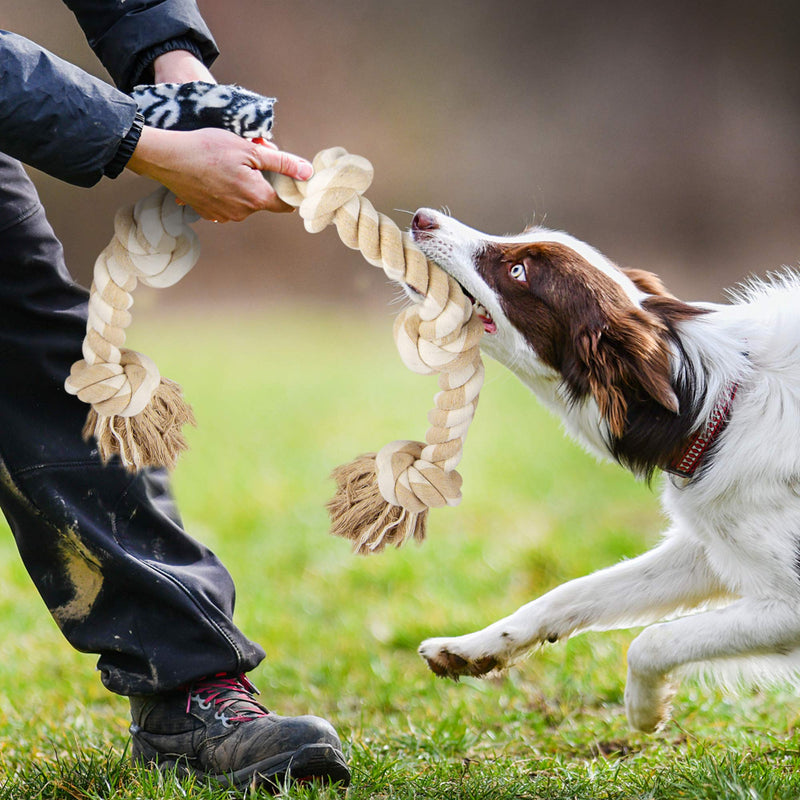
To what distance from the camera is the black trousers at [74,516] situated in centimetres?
228

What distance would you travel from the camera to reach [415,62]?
1296 centimetres

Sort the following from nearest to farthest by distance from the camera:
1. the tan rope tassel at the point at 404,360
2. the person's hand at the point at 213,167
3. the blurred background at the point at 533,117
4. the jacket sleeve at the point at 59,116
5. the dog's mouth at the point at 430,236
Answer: the jacket sleeve at the point at 59,116
the person's hand at the point at 213,167
the tan rope tassel at the point at 404,360
the dog's mouth at the point at 430,236
the blurred background at the point at 533,117

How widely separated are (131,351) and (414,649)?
1.66 meters

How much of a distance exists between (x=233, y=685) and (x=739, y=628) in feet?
3.65

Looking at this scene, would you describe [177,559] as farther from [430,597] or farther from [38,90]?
[430,597]

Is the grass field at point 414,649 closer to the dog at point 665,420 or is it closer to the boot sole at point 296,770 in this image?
the boot sole at point 296,770

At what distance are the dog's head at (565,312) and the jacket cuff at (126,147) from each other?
0.69 m

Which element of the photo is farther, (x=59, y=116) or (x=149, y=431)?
(x=149, y=431)

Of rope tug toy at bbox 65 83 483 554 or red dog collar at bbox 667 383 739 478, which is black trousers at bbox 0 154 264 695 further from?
red dog collar at bbox 667 383 739 478

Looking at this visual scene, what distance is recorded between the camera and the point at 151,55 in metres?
2.34

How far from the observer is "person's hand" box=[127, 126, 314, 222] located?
1.97 m

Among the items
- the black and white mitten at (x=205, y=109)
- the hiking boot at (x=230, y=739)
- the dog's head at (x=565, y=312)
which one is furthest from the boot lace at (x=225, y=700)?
the black and white mitten at (x=205, y=109)

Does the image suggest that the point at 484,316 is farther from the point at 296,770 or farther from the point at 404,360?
the point at 296,770

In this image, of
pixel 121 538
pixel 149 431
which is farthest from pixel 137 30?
pixel 121 538
